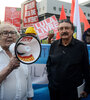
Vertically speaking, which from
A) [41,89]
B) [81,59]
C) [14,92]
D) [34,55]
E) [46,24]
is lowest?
[41,89]

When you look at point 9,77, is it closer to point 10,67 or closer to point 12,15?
point 10,67

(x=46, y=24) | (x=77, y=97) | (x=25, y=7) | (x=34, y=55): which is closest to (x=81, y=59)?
(x=77, y=97)

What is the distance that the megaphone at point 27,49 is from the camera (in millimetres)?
1077

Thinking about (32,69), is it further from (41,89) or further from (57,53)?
(57,53)

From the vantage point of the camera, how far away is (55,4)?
39531 mm

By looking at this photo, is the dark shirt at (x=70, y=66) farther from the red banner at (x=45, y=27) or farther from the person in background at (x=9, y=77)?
the red banner at (x=45, y=27)

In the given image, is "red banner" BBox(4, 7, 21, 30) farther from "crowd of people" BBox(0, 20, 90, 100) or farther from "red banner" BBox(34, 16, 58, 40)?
"crowd of people" BBox(0, 20, 90, 100)

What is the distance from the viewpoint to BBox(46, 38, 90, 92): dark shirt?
1.56 metres

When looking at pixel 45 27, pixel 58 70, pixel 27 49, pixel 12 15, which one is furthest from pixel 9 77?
pixel 12 15

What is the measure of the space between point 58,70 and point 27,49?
598 millimetres

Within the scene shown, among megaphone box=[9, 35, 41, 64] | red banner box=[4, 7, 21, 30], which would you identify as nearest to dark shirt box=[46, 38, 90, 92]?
megaphone box=[9, 35, 41, 64]

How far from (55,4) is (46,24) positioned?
3654cm

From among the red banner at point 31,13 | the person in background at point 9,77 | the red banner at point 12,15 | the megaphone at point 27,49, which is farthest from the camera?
the red banner at point 12,15

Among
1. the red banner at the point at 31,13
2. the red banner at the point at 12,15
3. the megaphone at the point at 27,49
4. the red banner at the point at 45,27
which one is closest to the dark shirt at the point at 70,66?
the megaphone at the point at 27,49
